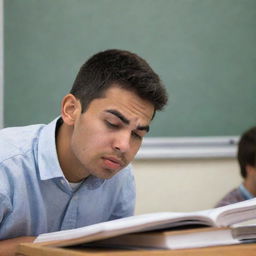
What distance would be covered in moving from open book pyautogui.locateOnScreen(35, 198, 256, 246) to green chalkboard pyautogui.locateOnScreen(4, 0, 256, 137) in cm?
143

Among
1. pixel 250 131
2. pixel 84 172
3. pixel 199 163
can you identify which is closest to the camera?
pixel 84 172

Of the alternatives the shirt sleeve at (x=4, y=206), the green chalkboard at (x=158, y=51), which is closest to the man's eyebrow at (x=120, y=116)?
A: the shirt sleeve at (x=4, y=206)

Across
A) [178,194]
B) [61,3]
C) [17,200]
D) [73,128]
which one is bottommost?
[178,194]

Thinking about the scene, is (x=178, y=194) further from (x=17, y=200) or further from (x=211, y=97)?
(x=17, y=200)

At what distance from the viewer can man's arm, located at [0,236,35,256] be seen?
3.98 ft

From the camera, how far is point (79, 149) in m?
1.39

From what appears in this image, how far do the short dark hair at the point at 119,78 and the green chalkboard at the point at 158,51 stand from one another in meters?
0.91

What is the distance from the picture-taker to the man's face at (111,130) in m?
1.27

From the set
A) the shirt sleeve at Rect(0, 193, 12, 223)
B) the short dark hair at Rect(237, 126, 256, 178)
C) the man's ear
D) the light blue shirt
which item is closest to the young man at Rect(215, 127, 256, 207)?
the short dark hair at Rect(237, 126, 256, 178)

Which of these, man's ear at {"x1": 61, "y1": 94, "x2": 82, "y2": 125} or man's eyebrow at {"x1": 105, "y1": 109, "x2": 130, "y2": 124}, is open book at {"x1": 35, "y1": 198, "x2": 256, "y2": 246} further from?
man's ear at {"x1": 61, "y1": 94, "x2": 82, "y2": 125}

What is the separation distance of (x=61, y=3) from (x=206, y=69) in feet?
2.33

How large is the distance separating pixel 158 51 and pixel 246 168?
25.0 inches

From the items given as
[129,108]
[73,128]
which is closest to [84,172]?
[73,128]

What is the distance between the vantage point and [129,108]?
1.30 metres
